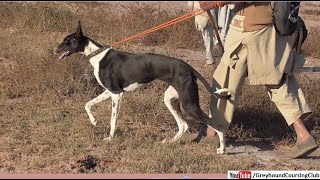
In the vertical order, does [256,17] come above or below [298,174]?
above

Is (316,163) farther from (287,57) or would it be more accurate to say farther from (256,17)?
(256,17)

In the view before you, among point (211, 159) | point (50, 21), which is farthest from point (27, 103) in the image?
point (50, 21)

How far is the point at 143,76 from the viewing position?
5957 mm

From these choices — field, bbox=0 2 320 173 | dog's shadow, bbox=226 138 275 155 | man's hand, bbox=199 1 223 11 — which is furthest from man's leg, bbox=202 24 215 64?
man's hand, bbox=199 1 223 11

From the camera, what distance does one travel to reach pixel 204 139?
20.0 ft

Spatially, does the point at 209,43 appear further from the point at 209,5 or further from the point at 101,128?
the point at 209,5

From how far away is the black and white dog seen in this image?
5.73 m

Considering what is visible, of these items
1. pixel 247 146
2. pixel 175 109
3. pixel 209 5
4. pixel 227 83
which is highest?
pixel 209 5

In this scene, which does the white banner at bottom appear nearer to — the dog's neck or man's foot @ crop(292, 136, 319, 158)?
man's foot @ crop(292, 136, 319, 158)

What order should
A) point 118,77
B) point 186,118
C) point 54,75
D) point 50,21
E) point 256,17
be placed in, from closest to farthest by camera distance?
point 256,17
point 118,77
point 186,118
point 54,75
point 50,21

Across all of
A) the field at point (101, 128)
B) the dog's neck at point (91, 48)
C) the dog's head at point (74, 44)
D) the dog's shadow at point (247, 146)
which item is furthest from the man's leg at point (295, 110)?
the dog's head at point (74, 44)

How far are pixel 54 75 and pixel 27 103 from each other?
70cm

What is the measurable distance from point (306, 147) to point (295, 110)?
0.37 m

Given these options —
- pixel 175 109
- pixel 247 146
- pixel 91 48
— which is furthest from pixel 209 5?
pixel 247 146
